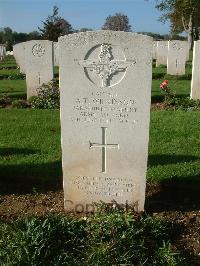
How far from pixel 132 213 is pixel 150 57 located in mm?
1613

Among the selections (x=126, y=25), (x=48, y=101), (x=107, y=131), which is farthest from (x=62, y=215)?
(x=126, y=25)

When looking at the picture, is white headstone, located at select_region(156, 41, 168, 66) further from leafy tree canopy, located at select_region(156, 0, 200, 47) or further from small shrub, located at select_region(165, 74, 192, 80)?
leafy tree canopy, located at select_region(156, 0, 200, 47)

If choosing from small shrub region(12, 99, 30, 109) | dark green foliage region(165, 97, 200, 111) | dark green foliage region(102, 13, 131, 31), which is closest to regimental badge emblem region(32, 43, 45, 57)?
small shrub region(12, 99, 30, 109)

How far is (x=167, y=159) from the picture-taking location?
244 inches

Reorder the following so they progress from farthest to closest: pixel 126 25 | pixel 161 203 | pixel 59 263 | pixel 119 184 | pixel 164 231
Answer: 1. pixel 126 25
2. pixel 161 203
3. pixel 119 184
4. pixel 164 231
5. pixel 59 263

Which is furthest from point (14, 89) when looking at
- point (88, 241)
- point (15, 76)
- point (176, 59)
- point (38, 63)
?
point (88, 241)

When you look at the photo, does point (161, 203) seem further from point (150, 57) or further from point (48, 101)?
point (48, 101)

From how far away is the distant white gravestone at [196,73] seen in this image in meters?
10.9

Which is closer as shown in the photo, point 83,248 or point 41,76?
point 83,248

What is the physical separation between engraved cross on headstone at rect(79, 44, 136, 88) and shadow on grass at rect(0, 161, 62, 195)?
5.45ft

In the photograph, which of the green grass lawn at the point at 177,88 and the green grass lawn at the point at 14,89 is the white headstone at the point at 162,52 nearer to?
the green grass lawn at the point at 177,88

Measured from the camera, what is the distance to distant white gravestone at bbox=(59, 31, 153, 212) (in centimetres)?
411

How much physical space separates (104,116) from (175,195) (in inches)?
59.1

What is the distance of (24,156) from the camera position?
6.40 m
